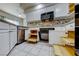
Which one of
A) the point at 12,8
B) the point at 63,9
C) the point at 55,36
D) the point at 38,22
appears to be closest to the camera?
the point at 63,9

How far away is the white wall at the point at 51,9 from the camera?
3.06m

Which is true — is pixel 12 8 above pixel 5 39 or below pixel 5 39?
above

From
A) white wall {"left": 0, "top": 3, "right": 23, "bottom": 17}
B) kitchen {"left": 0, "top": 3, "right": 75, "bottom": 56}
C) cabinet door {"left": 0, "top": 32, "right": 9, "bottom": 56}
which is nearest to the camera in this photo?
cabinet door {"left": 0, "top": 32, "right": 9, "bottom": 56}

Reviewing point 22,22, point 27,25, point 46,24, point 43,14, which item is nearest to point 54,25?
point 46,24

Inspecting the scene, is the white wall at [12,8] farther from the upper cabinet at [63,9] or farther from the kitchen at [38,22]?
the upper cabinet at [63,9]

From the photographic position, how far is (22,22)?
5.05 meters

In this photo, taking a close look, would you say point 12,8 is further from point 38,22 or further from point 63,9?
point 63,9

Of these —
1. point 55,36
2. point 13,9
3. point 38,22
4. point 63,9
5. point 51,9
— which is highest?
point 13,9

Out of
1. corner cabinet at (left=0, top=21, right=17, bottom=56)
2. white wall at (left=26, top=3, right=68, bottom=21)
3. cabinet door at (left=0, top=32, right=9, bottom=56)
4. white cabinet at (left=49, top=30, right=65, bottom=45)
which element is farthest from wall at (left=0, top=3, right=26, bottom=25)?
white cabinet at (left=49, top=30, right=65, bottom=45)

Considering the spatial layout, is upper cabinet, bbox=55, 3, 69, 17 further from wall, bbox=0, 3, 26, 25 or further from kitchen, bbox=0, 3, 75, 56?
wall, bbox=0, 3, 26, 25

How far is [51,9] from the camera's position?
3.68 metres

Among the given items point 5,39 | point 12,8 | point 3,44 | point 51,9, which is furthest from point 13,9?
point 3,44

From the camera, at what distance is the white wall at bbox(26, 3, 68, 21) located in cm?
306

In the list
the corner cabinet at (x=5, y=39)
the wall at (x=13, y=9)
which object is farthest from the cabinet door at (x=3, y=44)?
the wall at (x=13, y=9)
